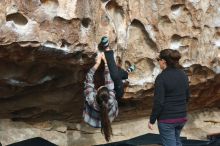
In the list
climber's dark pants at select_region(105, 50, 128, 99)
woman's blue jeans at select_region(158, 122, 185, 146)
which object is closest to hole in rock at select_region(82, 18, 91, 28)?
climber's dark pants at select_region(105, 50, 128, 99)

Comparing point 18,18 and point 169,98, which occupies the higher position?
point 18,18

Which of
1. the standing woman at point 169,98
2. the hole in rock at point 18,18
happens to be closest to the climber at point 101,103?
the standing woman at point 169,98

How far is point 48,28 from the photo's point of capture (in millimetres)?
4379

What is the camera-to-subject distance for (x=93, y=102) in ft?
13.8

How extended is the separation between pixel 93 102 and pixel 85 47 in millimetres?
568

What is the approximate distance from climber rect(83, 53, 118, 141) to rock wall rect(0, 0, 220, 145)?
1.23 feet

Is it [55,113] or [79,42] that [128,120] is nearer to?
[55,113]

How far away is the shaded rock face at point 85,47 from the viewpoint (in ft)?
14.2

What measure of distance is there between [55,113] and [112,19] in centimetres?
123

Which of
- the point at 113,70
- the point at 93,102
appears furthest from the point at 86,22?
the point at 93,102

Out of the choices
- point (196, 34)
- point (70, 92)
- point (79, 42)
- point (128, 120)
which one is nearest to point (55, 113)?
point (70, 92)

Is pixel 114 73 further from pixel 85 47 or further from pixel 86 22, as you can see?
pixel 86 22

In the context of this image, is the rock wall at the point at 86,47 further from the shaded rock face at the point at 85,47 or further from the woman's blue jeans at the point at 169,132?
the woman's blue jeans at the point at 169,132

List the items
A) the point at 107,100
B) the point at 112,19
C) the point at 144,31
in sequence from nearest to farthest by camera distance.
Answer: the point at 107,100 < the point at 112,19 < the point at 144,31
